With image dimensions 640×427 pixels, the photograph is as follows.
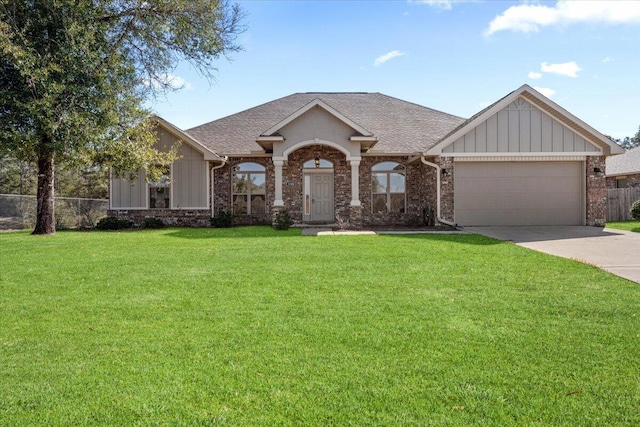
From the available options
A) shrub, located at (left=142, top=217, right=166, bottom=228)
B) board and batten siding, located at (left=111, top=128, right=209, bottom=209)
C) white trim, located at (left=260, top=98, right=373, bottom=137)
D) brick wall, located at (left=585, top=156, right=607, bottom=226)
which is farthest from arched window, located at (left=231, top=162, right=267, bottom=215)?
brick wall, located at (left=585, top=156, right=607, bottom=226)

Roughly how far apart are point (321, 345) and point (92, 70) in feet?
39.6

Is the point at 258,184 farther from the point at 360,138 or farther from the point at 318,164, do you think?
the point at 360,138

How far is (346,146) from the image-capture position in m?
15.4

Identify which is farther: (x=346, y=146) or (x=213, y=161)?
(x=213, y=161)

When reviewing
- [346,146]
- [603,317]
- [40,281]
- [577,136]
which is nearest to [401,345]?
[603,317]

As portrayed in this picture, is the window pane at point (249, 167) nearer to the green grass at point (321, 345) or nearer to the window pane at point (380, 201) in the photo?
the window pane at point (380, 201)

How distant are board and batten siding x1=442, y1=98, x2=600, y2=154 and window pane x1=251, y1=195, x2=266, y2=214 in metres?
7.61

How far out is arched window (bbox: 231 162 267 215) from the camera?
59.5 feet

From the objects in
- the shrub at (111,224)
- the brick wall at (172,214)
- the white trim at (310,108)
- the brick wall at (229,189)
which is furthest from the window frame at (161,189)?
the white trim at (310,108)

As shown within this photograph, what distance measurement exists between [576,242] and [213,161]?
1288cm

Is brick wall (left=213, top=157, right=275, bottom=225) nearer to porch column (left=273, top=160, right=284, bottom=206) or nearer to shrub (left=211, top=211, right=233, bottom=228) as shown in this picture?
shrub (left=211, top=211, right=233, bottom=228)

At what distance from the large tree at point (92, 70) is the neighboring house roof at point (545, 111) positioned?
8.63 m

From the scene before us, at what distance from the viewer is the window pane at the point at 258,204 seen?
1814cm

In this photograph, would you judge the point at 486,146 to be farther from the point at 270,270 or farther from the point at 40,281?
the point at 40,281
